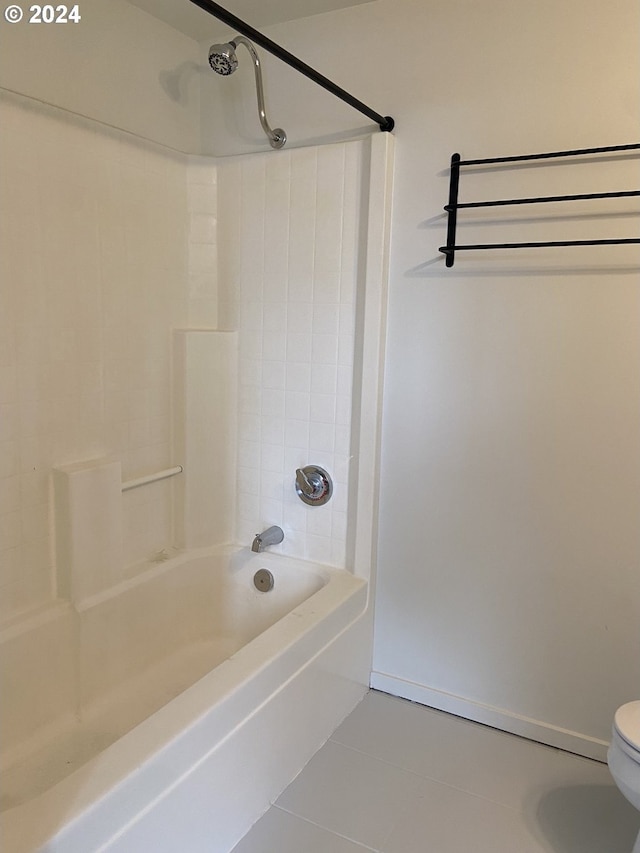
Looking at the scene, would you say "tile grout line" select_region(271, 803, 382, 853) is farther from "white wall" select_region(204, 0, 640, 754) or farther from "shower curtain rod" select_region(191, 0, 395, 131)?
"shower curtain rod" select_region(191, 0, 395, 131)

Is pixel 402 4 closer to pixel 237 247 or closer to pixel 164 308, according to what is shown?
pixel 237 247

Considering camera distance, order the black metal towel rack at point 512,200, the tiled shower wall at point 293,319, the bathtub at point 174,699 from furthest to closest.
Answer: the tiled shower wall at point 293,319 → the black metal towel rack at point 512,200 → the bathtub at point 174,699

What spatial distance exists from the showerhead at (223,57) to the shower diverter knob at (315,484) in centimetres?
134

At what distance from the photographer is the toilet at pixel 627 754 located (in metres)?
1.49

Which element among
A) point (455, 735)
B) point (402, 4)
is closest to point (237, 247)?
point (402, 4)

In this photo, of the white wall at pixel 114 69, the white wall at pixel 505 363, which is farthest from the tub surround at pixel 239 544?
the white wall at pixel 114 69

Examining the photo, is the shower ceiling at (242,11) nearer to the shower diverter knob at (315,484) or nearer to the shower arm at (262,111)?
the shower arm at (262,111)

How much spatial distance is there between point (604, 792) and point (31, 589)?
1.84 metres

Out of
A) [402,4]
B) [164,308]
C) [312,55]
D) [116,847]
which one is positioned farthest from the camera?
[164,308]

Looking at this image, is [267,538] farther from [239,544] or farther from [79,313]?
[79,313]

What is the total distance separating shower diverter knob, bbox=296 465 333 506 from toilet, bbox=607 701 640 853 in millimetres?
1151

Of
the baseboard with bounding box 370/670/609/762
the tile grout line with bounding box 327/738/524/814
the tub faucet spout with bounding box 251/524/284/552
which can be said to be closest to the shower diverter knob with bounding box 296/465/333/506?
the tub faucet spout with bounding box 251/524/284/552

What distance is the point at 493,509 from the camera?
2.11 m

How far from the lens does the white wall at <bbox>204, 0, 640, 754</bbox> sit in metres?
1.86
